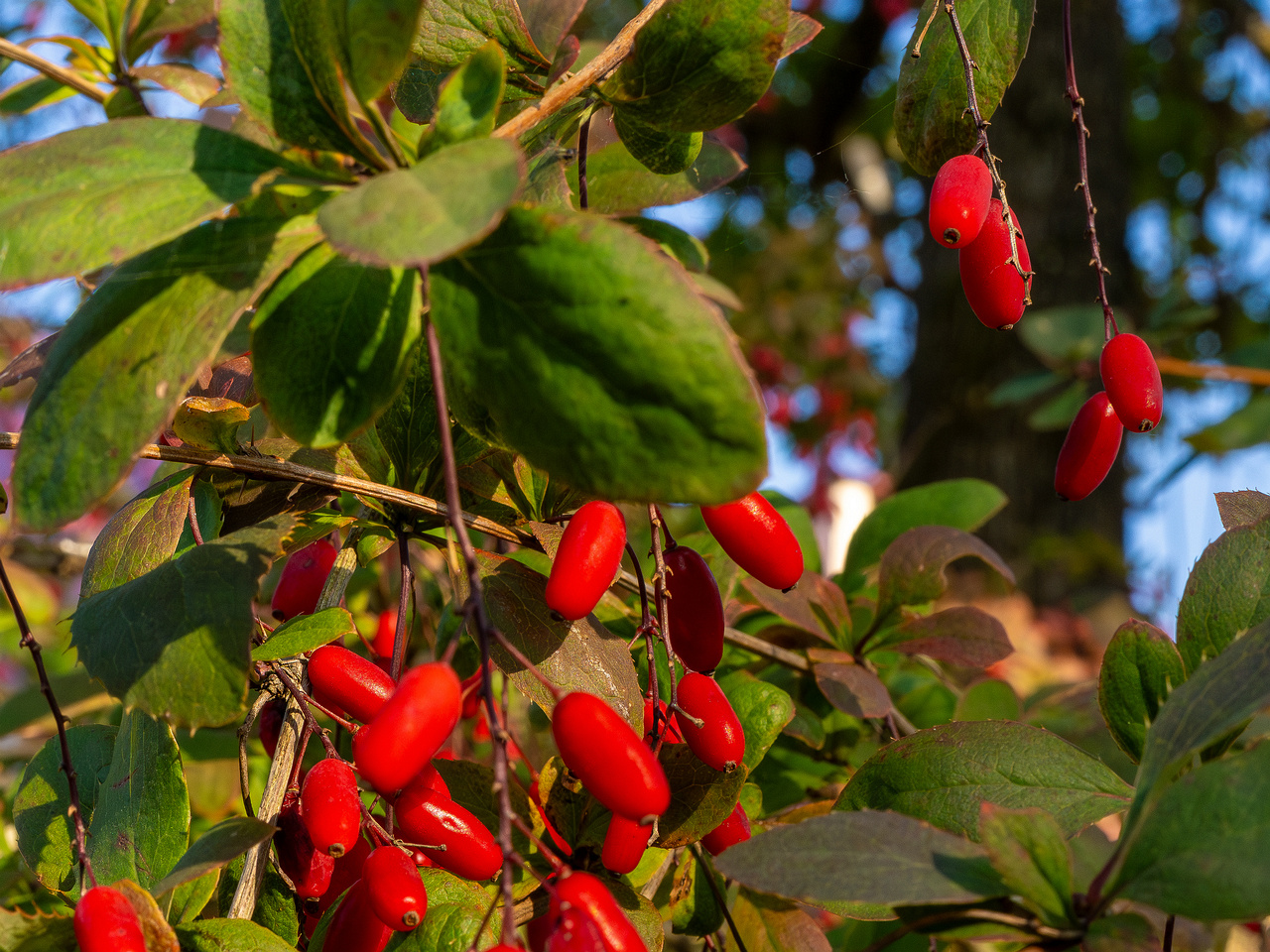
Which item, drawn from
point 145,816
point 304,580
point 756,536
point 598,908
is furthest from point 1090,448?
point 145,816

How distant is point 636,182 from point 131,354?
463mm

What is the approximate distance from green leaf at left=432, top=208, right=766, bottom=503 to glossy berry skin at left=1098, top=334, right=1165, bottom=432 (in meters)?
0.37

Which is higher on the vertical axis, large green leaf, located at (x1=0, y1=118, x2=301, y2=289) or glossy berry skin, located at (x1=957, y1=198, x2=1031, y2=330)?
glossy berry skin, located at (x1=957, y1=198, x2=1031, y2=330)

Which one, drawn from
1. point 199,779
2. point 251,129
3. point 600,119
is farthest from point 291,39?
point 199,779

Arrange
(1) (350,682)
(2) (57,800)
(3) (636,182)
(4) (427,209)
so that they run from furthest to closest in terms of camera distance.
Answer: (3) (636,182) < (2) (57,800) < (1) (350,682) < (4) (427,209)

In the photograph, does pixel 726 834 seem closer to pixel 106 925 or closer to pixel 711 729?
pixel 711 729

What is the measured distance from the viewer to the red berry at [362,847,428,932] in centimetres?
51

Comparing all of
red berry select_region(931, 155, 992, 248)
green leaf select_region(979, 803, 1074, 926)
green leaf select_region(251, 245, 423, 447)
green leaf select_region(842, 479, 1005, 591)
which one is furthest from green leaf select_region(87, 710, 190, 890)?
green leaf select_region(842, 479, 1005, 591)

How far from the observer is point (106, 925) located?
50 cm

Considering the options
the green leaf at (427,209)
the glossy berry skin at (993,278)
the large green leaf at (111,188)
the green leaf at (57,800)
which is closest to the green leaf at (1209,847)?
the glossy berry skin at (993,278)

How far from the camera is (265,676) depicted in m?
0.69

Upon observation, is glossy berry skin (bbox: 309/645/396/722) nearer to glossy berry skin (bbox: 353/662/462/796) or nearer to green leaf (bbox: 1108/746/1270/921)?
glossy berry skin (bbox: 353/662/462/796)

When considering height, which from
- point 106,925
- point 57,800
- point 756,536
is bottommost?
point 57,800

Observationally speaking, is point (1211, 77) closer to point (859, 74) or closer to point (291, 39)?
point (859, 74)
